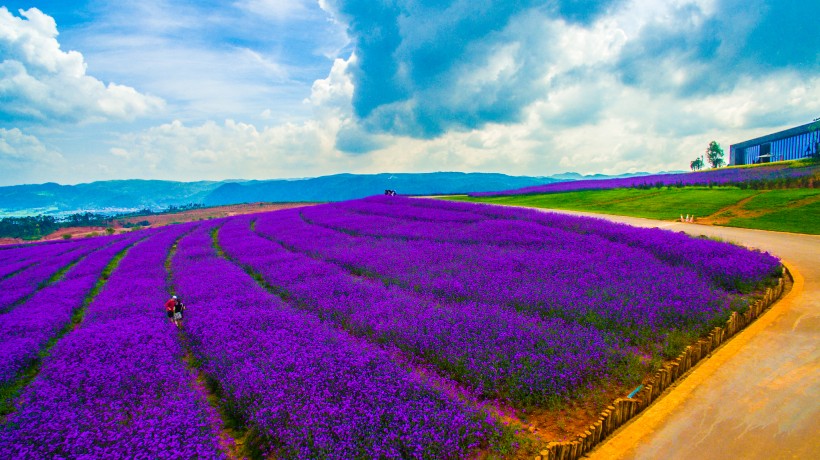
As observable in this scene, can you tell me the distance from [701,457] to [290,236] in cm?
2332

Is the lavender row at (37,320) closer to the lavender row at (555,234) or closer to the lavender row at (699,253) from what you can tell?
the lavender row at (555,234)

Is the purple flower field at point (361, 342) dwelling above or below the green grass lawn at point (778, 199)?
below

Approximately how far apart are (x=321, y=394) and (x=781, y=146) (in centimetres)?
8232

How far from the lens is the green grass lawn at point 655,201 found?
24.6 metres

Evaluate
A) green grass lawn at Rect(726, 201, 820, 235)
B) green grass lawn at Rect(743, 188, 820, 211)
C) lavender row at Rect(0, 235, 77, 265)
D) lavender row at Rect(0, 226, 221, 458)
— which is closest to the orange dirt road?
lavender row at Rect(0, 226, 221, 458)

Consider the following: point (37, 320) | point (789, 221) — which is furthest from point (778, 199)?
point (37, 320)

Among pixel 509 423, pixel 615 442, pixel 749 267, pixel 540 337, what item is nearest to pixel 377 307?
pixel 540 337

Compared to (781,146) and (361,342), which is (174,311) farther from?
(781,146)

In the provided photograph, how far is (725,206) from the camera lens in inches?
942

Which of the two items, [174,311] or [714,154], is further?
[714,154]

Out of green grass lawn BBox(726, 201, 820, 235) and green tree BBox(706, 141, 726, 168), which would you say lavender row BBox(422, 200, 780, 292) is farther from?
green tree BBox(706, 141, 726, 168)

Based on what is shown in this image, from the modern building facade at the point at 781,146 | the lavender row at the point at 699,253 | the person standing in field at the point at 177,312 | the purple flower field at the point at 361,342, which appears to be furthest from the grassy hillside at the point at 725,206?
the modern building facade at the point at 781,146

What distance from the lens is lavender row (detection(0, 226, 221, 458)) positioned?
511cm

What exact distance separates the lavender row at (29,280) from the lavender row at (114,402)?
743 cm
